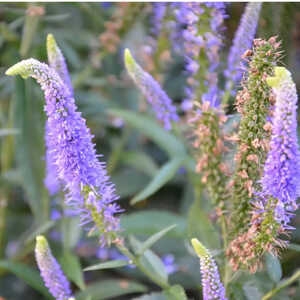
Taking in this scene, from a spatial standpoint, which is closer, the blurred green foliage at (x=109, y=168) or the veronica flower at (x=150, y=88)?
the veronica flower at (x=150, y=88)

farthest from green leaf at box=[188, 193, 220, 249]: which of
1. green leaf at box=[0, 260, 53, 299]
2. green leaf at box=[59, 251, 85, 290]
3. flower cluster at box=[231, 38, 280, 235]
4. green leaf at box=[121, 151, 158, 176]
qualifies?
green leaf at box=[121, 151, 158, 176]

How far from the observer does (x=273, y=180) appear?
107 centimetres

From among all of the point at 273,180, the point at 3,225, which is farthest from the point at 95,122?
the point at 273,180

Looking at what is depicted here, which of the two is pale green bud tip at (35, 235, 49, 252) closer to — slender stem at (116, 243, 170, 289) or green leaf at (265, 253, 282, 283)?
slender stem at (116, 243, 170, 289)

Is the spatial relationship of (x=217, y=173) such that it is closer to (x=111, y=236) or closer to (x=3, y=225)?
(x=111, y=236)

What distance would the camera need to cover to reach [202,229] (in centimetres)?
165

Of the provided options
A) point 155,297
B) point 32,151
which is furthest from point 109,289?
point 32,151

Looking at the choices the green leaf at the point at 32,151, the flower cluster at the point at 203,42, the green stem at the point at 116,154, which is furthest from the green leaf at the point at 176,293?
the green stem at the point at 116,154

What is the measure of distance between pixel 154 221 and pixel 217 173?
639 mm

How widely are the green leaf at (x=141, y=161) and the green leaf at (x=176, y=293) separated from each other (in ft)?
3.21

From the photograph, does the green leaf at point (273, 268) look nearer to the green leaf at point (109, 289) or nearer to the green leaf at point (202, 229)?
the green leaf at point (202, 229)

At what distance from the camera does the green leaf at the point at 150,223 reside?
1.95m

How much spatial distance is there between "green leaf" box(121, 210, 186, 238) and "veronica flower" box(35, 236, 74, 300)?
560 millimetres

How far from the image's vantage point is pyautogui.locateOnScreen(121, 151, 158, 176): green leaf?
7.98 ft
